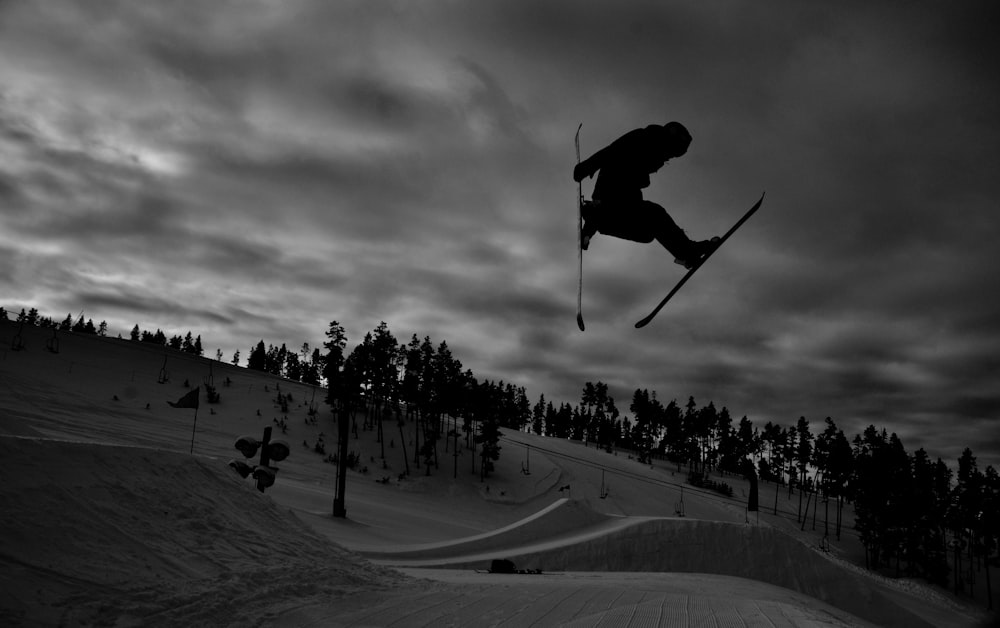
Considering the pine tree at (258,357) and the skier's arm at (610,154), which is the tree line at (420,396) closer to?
the skier's arm at (610,154)

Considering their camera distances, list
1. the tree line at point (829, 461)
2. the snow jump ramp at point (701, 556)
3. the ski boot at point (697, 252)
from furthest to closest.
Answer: the tree line at point (829, 461) < the snow jump ramp at point (701, 556) < the ski boot at point (697, 252)

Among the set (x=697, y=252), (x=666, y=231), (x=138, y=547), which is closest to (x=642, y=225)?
(x=666, y=231)

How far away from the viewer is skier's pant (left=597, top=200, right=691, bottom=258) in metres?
6.20

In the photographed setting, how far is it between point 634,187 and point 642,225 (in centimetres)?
49

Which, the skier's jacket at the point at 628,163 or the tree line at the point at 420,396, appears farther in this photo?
the tree line at the point at 420,396

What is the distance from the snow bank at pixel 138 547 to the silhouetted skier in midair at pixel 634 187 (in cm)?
533

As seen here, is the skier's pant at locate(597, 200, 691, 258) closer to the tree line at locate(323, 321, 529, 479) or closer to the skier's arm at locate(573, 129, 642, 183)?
the skier's arm at locate(573, 129, 642, 183)

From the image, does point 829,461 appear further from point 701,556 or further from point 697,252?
point 697,252

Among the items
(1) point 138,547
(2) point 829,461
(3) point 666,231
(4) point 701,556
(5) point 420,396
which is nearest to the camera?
(1) point 138,547

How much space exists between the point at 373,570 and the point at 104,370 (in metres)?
57.4

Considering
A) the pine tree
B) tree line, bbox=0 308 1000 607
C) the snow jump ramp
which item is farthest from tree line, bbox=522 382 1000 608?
the pine tree

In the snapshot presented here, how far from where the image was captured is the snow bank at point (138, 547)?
4.48 m

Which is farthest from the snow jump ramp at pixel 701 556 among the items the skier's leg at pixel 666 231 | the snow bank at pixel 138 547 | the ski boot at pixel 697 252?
the skier's leg at pixel 666 231

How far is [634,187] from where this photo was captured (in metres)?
6.11
